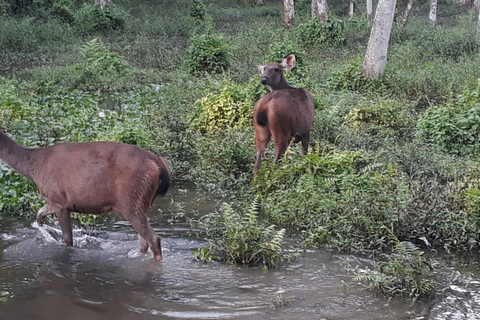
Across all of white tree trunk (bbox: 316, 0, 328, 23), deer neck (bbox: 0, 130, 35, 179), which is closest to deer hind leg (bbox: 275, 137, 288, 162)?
deer neck (bbox: 0, 130, 35, 179)

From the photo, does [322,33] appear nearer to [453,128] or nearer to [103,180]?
[453,128]

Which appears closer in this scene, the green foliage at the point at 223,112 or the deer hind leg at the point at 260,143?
the deer hind leg at the point at 260,143

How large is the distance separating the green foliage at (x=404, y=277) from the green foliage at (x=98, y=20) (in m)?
22.2

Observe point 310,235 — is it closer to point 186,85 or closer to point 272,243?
point 272,243

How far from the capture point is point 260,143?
969 cm

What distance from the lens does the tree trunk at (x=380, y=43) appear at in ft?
50.9

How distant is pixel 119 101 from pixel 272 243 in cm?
849

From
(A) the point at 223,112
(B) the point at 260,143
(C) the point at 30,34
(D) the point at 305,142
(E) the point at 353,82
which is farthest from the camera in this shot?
(C) the point at 30,34

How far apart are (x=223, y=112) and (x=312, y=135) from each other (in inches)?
70.5

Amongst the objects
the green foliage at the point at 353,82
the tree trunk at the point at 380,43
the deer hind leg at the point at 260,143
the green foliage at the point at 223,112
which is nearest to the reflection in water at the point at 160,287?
the deer hind leg at the point at 260,143

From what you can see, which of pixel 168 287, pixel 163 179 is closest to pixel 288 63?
pixel 163 179

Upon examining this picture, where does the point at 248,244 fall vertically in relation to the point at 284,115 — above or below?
below

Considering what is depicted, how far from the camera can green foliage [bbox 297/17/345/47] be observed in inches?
867

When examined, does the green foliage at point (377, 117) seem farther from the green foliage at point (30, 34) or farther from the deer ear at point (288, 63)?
the green foliage at point (30, 34)
